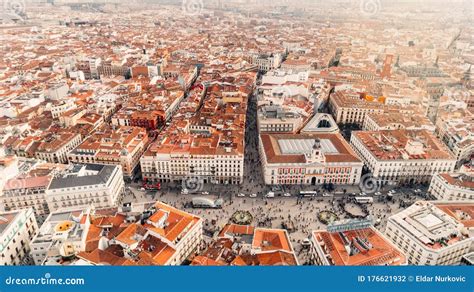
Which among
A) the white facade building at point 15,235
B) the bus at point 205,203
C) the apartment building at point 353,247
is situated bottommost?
the bus at point 205,203

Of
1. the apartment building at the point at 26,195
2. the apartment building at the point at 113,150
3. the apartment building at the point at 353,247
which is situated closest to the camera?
the apartment building at the point at 353,247

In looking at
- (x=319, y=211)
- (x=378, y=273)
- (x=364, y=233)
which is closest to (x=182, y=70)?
(x=319, y=211)

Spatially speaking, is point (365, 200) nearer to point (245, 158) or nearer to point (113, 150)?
point (245, 158)

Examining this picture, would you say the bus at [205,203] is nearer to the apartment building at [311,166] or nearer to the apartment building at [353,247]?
the apartment building at [311,166]

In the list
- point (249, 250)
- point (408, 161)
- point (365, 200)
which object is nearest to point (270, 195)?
point (365, 200)

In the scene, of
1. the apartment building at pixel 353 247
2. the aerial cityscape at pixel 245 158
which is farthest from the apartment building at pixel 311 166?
the apartment building at pixel 353 247

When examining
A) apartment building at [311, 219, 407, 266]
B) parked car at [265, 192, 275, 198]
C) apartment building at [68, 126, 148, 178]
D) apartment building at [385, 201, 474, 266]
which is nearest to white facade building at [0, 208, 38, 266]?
apartment building at [68, 126, 148, 178]

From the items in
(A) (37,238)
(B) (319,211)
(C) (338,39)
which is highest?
(C) (338,39)

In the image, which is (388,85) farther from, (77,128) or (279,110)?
(77,128)

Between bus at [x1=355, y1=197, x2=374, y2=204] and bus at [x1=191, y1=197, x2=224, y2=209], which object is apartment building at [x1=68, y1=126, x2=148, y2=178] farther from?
bus at [x1=355, y1=197, x2=374, y2=204]
